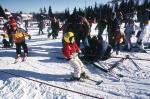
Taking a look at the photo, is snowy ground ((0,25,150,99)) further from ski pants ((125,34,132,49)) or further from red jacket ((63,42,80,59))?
red jacket ((63,42,80,59))

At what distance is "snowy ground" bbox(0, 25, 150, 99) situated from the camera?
7430 mm

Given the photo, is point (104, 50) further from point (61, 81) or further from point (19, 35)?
point (19, 35)

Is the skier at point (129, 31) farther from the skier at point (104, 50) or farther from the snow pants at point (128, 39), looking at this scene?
the skier at point (104, 50)

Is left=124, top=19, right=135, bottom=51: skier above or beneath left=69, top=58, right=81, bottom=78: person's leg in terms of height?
above

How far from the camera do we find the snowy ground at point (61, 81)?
743cm

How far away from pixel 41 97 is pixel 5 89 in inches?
58.8

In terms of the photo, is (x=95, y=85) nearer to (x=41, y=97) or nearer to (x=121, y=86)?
(x=121, y=86)

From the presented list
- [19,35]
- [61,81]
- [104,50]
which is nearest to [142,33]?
[104,50]

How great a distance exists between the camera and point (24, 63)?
11.1 meters

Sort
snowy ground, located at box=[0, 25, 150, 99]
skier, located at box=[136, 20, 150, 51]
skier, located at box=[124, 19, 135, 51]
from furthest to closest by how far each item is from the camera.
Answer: skier, located at box=[124, 19, 135, 51] → skier, located at box=[136, 20, 150, 51] → snowy ground, located at box=[0, 25, 150, 99]

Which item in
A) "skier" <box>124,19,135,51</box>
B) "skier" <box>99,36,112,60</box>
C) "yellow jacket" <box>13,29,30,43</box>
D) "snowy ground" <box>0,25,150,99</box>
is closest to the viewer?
→ "snowy ground" <box>0,25,150,99</box>

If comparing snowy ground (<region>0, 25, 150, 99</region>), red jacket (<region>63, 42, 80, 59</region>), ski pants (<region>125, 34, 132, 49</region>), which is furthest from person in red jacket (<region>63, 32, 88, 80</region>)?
ski pants (<region>125, 34, 132, 49</region>)

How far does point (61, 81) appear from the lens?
8641 millimetres

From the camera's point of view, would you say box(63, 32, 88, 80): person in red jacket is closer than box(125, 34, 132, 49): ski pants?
Yes
